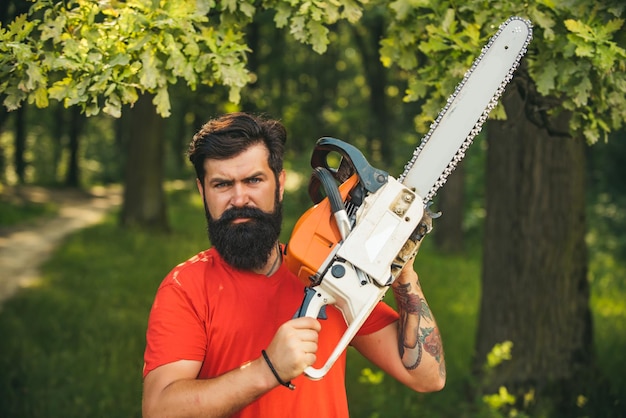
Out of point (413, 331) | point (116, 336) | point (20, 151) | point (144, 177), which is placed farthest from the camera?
point (20, 151)

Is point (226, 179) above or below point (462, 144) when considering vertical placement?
below

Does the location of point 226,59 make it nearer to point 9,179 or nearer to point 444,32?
point 444,32

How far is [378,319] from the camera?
8.07ft

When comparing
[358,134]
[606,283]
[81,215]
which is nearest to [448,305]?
[606,283]

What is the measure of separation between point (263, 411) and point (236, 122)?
968 millimetres

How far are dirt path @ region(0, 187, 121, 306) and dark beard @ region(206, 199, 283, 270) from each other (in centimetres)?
598

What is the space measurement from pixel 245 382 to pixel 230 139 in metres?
0.82

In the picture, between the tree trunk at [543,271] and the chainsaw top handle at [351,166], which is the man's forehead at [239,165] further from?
the tree trunk at [543,271]

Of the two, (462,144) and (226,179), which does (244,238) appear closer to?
(226,179)

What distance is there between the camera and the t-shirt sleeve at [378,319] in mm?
2457

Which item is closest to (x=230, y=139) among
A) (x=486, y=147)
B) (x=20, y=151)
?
(x=486, y=147)

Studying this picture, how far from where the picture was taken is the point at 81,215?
16422mm

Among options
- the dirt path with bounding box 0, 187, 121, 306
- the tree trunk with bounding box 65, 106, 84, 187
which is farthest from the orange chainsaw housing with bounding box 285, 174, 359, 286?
the tree trunk with bounding box 65, 106, 84, 187

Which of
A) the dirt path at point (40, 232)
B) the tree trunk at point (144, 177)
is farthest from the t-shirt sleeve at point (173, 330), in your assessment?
the tree trunk at point (144, 177)
